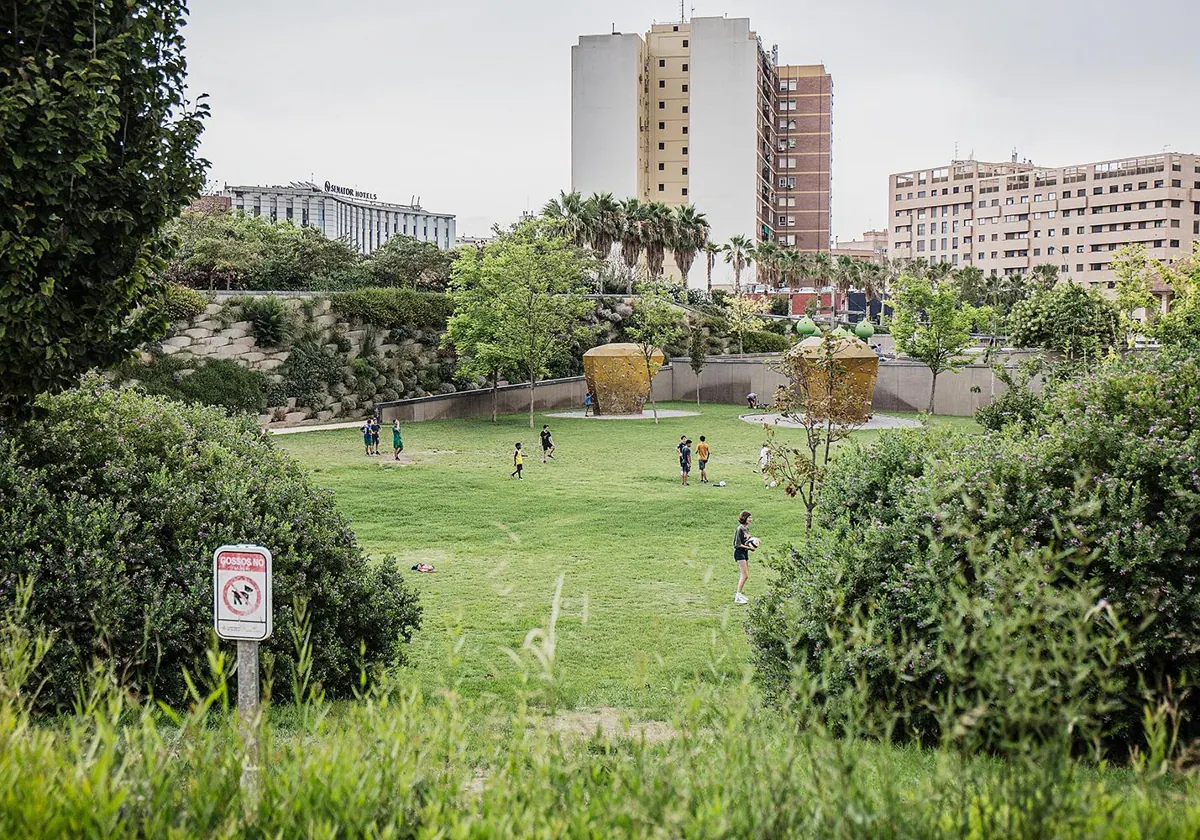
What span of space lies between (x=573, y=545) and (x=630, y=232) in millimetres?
58517

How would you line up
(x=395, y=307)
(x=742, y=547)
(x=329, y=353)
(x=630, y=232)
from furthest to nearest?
(x=630, y=232), (x=395, y=307), (x=329, y=353), (x=742, y=547)

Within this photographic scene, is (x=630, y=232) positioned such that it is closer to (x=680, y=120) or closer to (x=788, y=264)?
(x=788, y=264)

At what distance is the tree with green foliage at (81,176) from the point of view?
8672 millimetres

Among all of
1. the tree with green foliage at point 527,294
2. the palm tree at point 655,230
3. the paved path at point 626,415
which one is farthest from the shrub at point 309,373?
the palm tree at point 655,230

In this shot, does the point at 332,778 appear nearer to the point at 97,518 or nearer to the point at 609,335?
the point at 97,518

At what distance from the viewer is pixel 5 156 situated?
8.60m

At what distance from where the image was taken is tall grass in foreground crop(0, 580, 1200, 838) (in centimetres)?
334

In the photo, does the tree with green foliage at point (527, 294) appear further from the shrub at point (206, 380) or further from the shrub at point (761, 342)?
the shrub at point (761, 342)

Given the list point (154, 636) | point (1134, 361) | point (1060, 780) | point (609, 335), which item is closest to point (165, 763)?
point (1060, 780)

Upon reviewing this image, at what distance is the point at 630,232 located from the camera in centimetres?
7656

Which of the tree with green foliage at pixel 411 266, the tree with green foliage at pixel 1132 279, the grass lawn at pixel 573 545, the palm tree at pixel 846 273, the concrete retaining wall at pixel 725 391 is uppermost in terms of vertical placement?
the palm tree at pixel 846 273

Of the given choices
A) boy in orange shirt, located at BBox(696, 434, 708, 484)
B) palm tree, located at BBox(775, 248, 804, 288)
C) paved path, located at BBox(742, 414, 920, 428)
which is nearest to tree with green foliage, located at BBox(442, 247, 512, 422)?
paved path, located at BBox(742, 414, 920, 428)

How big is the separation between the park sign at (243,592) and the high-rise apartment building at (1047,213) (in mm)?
123194

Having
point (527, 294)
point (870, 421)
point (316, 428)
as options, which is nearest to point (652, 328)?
point (527, 294)
